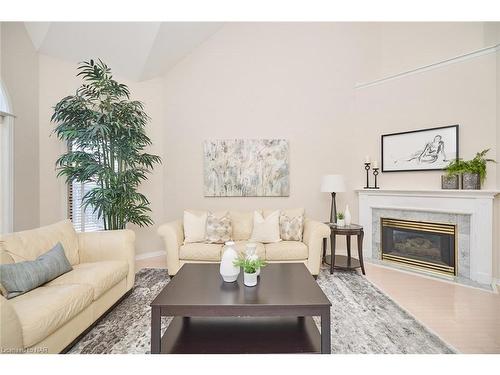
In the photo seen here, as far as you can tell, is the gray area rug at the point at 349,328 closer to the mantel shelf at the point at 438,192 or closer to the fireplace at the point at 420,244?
the fireplace at the point at 420,244

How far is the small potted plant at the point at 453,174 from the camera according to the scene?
10.6 ft

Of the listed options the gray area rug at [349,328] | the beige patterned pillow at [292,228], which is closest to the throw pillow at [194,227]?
the gray area rug at [349,328]

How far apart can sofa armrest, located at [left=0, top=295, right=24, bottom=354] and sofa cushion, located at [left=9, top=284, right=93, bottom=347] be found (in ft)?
0.11

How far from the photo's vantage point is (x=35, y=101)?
3221mm

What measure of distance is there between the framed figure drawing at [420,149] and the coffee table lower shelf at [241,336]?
3092 mm

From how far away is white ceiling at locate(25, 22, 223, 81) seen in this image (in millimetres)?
3195

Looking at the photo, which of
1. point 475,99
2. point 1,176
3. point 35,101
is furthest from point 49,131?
point 475,99

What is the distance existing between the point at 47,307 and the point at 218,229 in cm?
200

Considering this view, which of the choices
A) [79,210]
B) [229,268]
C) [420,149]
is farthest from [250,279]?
[420,149]

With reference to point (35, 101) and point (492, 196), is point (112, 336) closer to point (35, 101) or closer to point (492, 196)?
point (35, 101)

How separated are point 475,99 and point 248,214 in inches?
137

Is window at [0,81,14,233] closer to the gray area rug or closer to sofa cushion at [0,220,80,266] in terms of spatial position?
sofa cushion at [0,220,80,266]

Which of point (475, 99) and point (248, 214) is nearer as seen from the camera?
point (475, 99)

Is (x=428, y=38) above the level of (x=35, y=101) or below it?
above
